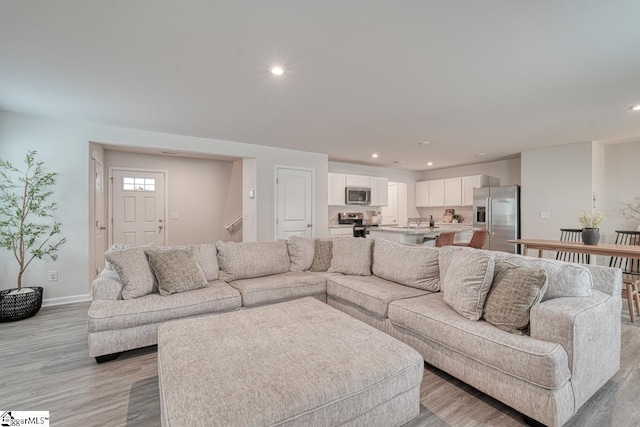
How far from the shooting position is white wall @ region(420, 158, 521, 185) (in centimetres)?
654

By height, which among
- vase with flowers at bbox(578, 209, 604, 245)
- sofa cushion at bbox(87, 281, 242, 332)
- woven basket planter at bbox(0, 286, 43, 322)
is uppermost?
vase with flowers at bbox(578, 209, 604, 245)

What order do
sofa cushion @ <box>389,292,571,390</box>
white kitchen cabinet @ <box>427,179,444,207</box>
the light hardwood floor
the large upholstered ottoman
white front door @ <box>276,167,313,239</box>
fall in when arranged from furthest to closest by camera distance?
white kitchen cabinet @ <box>427,179,444,207</box>
white front door @ <box>276,167,313,239</box>
the light hardwood floor
sofa cushion @ <box>389,292,571,390</box>
the large upholstered ottoman

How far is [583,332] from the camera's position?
65.1 inches

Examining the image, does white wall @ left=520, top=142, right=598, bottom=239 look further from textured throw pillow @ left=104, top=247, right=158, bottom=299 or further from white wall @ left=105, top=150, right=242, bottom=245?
textured throw pillow @ left=104, top=247, right=158, bottom=299

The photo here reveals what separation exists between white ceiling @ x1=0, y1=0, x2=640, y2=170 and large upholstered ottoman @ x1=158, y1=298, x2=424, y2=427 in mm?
1960

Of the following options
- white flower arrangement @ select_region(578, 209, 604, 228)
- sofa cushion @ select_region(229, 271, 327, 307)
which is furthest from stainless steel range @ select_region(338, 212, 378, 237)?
white flower arrangement @ select_region(578, 209, 604, 228)

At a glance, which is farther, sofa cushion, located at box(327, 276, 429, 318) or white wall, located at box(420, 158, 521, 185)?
white wall, located at box(420, 158, 521, 185)

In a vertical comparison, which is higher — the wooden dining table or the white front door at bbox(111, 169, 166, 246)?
the white front door at bbox(111, 169, 166, 246)

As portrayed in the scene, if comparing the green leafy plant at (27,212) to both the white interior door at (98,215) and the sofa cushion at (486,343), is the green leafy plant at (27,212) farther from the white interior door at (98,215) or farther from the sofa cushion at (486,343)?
the sofa cushion at (486,343)

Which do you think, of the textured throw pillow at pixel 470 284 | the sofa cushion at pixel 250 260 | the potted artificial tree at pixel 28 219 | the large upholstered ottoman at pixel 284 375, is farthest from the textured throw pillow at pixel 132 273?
the textured throw pillow at pixel 470 284

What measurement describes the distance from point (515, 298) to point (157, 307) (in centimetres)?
271

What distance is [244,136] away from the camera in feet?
15.5

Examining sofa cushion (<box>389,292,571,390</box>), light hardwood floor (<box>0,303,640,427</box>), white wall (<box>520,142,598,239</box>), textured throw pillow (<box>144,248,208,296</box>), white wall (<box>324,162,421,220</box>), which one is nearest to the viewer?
sofa cushion (<box>389,292,571,390</box>)

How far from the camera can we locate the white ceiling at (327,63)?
1.75 m
